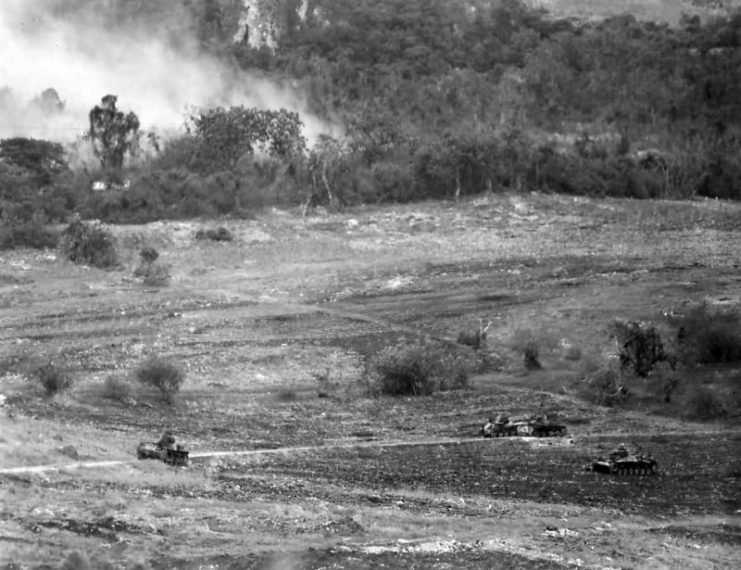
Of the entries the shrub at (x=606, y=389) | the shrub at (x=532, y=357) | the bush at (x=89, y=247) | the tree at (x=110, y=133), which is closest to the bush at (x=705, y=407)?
the shrub at (x=606, y=389)

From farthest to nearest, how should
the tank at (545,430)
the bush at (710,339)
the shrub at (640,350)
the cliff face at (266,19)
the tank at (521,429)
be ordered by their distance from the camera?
the cliff face at (266,19) → the bush at (710,339) → the shrub at (640,350) → the tank at (545,430) → the tank at (521,429)

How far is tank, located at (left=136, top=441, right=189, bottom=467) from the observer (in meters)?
40.2

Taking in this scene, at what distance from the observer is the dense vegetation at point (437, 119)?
95.6 meters

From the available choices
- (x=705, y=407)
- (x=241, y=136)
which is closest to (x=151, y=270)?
(x=241, y=136)

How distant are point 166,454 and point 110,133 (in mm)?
62770

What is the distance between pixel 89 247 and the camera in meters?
80.7

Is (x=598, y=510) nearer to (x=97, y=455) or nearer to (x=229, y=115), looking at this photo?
(x=97, y=455)

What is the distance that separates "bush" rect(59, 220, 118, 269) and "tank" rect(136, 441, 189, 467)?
132 ft

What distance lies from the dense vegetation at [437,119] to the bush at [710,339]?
35.0m

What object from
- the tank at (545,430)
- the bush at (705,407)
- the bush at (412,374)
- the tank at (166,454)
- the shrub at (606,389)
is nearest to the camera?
the tank at (166,454)

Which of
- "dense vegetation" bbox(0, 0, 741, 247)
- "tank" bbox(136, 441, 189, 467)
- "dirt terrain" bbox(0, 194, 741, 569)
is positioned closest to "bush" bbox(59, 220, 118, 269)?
"dirt terrain" bbox(0, 194, 741, 569)

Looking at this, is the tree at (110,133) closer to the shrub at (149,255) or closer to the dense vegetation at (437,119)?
the dense vegetation at (437,119)

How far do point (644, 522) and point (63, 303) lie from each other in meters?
39.9

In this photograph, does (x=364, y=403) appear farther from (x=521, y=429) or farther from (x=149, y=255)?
(x=149, y=255)
